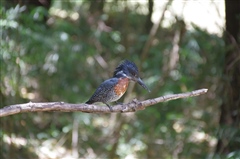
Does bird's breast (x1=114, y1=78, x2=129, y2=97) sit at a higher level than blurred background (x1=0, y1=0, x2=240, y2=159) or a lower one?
lower

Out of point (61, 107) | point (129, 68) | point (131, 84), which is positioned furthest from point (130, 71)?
point (131, 84)

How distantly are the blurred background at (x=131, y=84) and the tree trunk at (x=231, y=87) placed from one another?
0.4 inches

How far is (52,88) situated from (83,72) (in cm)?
69

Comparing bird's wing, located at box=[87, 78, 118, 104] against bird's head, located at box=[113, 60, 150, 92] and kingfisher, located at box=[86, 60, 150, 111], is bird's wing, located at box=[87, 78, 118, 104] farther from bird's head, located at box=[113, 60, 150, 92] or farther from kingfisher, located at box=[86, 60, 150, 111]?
bird's head, located at box=[113, 60, 150, 92]

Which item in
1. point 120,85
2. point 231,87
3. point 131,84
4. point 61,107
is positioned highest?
point 131,84

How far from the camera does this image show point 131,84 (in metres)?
6.24

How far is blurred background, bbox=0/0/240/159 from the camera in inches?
198

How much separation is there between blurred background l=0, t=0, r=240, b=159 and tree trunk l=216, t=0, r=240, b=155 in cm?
1

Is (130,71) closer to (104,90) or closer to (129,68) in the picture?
(129,68)

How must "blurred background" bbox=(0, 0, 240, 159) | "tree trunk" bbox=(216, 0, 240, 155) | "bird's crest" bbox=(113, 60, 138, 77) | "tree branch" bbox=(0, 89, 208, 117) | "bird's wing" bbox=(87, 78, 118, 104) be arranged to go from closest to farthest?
1. "tree branch" bbox=(0, 89, 208, 117)
2. "bird's crest" bbox=(113, 60, 138, 77)
3. "bird's wing" bbox=(87, 78, 118, 104)
4. "tree trunk" bbox=(216, 0, 240, 155)
5. "blurred background" bbox=(0, 0, 240, 159)

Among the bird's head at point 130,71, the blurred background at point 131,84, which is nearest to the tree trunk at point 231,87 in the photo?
the blurred background at point 131,84

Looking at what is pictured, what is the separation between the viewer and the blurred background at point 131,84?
16.5 ft

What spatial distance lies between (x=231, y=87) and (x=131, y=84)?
1.64 metres

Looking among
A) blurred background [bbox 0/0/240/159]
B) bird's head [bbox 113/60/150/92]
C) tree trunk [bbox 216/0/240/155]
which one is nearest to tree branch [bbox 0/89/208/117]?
bird's head [bbox 113/60/150/92]
